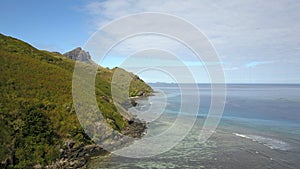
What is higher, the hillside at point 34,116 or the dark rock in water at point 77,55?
the dark rock in water at point 77,55

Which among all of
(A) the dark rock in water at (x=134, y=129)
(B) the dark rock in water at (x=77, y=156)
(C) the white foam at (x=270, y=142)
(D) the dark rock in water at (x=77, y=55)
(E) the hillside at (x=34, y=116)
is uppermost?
(D) the dark rock in water at (x=77, y=55)

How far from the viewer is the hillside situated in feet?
89.8

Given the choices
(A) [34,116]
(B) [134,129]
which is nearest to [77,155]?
(A) [34,116]

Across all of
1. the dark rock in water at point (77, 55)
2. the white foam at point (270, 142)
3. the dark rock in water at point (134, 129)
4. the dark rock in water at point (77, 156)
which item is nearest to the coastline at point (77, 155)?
the dark rock in water at point (77, 156)

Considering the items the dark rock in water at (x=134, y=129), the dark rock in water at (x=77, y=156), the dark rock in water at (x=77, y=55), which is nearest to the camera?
the dark rock in water at (x=77, y=156)

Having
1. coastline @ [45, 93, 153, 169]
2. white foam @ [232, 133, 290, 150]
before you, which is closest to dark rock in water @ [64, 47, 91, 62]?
coastline @ [45, 93, 153, 169]

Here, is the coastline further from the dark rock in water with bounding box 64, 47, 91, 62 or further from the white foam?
the dark rock in water with bounding box 64, 47, 91, 62

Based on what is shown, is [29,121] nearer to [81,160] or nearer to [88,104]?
[81,160]

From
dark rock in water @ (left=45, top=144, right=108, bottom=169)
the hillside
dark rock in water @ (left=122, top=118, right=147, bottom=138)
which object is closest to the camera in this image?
the hillside

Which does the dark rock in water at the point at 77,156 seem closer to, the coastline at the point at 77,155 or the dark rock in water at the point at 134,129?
the coastline at the point at 77,155

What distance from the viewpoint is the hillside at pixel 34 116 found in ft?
89.8

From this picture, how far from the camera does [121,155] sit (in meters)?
32.2

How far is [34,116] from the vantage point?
105 feet

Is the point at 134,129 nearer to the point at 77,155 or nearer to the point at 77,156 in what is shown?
the point at 77,155
